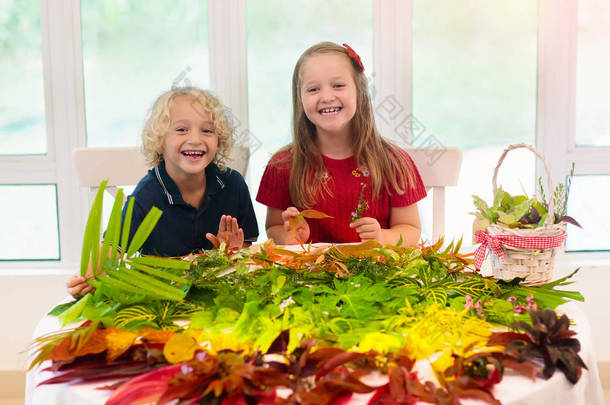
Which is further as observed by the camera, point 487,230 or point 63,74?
point 63,74

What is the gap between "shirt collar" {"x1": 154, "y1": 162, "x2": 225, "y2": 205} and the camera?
1922 millimetres

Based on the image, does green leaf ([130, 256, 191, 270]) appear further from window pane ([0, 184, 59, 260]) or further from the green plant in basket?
window pane ([0, 184, 59, 260])

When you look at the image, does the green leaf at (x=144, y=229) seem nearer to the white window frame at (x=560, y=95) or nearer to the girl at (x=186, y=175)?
the girl at (x=186, y=175)

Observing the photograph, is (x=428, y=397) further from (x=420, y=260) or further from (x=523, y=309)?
(x=420, y=260)

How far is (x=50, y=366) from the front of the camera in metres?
0.88

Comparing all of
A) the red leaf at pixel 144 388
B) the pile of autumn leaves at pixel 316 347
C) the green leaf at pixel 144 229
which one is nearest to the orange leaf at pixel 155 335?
the pile of autumn leaves at pixel 316 347

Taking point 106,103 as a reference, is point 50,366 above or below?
below

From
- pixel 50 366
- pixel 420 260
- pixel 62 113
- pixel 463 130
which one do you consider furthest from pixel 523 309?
pixel 62 113

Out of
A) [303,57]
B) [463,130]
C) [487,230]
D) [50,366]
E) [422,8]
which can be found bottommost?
[50,366]

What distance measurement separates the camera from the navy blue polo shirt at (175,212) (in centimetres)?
191

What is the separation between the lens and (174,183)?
1949 millimetres

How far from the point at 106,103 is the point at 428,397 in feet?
7.58

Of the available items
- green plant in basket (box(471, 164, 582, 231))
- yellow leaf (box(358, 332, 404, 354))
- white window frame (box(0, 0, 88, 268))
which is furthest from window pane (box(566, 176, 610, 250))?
white window frame (box(0, 0, 88, 268))

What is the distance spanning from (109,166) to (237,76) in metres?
0.77
